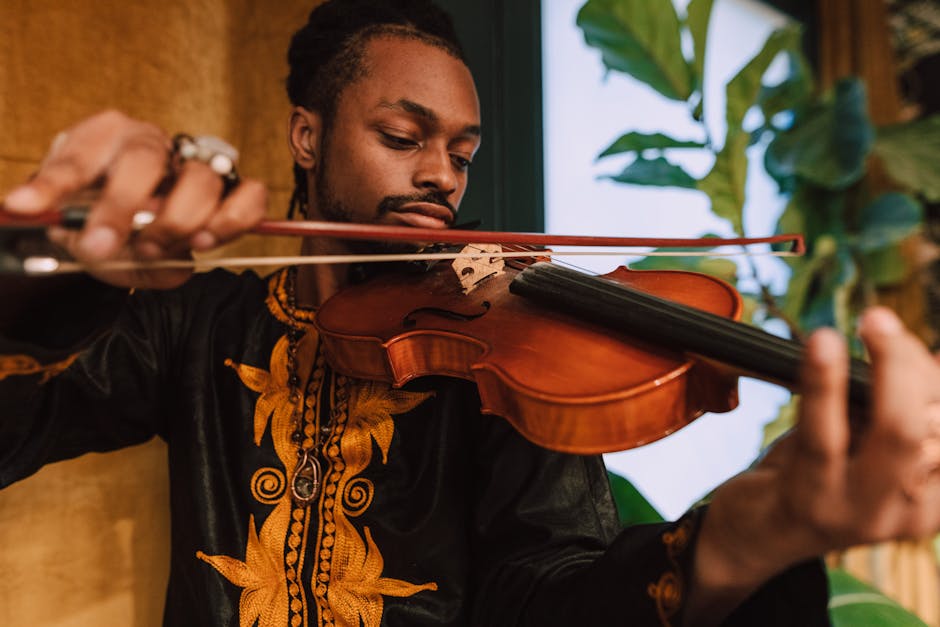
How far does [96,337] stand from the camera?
0.59 m

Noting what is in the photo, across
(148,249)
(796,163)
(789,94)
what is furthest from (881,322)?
(789,94)

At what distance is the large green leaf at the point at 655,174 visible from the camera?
1501mm

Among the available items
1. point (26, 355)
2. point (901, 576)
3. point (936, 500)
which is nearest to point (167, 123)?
point (26, 355)

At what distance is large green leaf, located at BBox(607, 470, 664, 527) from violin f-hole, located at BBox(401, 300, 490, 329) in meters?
0.68

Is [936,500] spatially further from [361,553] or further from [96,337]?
[96,337]

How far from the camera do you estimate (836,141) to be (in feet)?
5.75

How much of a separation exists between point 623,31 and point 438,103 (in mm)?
786

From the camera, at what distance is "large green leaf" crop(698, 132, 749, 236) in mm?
1557

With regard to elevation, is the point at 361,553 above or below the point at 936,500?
below

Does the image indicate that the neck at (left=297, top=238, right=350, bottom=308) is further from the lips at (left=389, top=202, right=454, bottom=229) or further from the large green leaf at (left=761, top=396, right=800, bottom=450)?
the large green leaf at (left=761, top=396, right=800, bottom=450)

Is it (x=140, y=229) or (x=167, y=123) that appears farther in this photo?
(x=167, y=123)

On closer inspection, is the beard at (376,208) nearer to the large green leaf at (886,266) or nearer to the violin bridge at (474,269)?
the violin bridge at (474,269)

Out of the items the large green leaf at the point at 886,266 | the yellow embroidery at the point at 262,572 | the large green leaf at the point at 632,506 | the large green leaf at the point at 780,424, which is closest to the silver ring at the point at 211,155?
the yellow embroidery at the point at 262,572

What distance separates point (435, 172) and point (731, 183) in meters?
1.04
